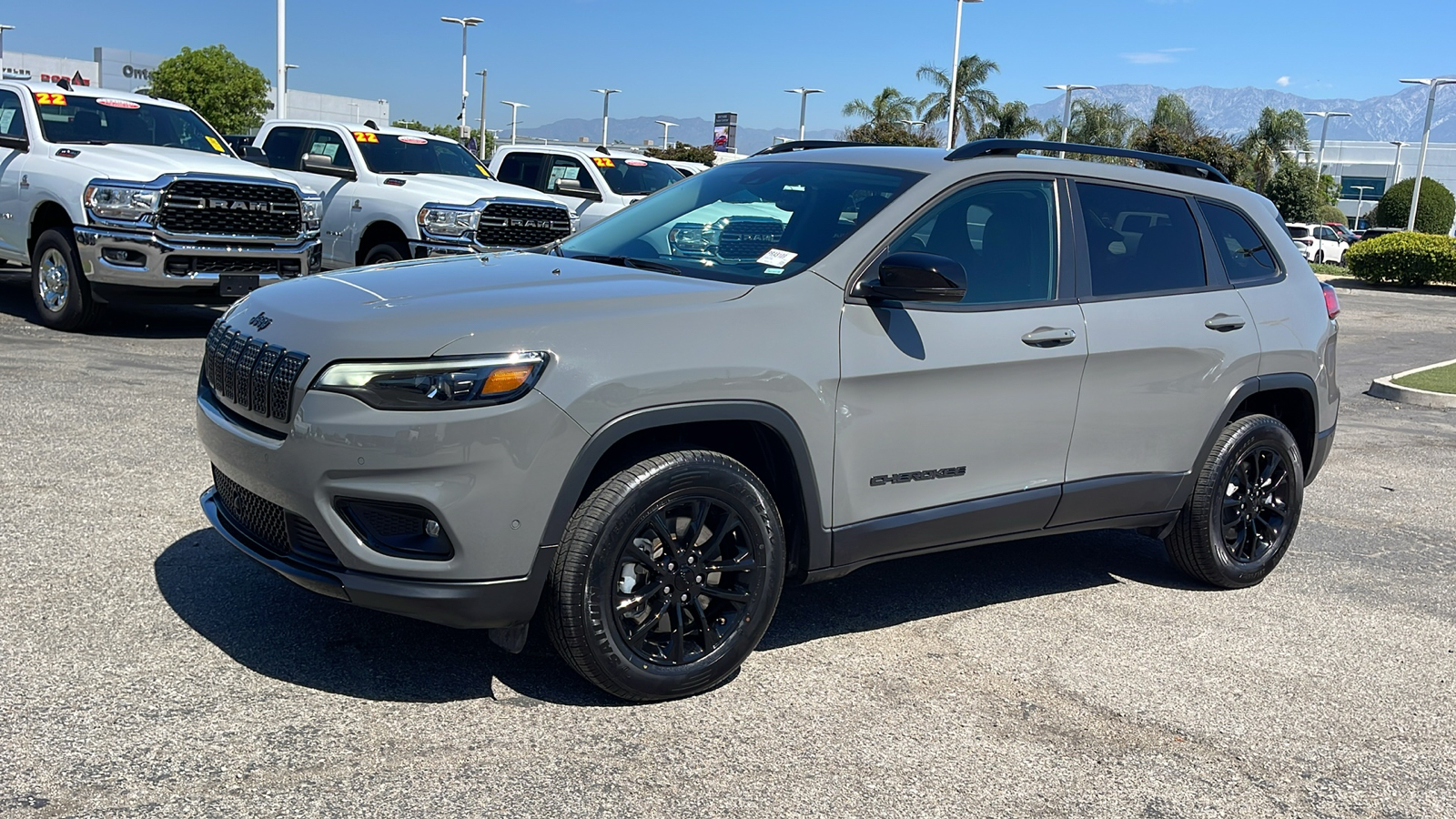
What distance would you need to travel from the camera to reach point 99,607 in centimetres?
442

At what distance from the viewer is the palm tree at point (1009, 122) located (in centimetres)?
5988

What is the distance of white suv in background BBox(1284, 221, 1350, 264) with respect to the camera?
4394 centimetres

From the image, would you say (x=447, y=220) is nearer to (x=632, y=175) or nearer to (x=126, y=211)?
(x=126, y=211)

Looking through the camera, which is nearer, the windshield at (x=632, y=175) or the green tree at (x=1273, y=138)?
the windshield at (x=632, y=175)

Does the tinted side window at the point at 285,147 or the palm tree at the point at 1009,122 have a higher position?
the palm tree at the point at 1009,122

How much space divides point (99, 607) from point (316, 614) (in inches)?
28.9

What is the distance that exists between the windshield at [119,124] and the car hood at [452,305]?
827 centimetres

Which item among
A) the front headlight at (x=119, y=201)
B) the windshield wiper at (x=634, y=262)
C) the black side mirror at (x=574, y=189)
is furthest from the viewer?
the black side mirror at (x=574, y=189)

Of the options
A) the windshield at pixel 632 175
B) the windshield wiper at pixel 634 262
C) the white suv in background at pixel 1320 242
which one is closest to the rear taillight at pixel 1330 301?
the windshield wiper at pixel 634 262

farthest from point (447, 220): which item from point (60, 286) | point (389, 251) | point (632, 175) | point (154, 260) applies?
point (632, 175)

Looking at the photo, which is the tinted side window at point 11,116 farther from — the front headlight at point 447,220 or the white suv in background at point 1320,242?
the white suv in background at point 1320,242

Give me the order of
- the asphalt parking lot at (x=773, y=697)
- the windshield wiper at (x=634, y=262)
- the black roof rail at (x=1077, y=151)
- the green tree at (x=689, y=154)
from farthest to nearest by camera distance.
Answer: the green tree at (x=689, y=154), the black roof rail at (x=1077, y=151), the windshield wiper at (x=634, y=262), the asphalt parking lot at (x=773, y=697)

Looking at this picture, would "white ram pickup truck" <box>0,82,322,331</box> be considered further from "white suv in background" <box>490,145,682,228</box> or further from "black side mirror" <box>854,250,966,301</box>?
"black side mirror" <box>854,250,966,301</box>

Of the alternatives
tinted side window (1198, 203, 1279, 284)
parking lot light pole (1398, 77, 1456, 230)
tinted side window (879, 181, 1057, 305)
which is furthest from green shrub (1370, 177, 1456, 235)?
tinted side window (879, 181, 1057, 305)
